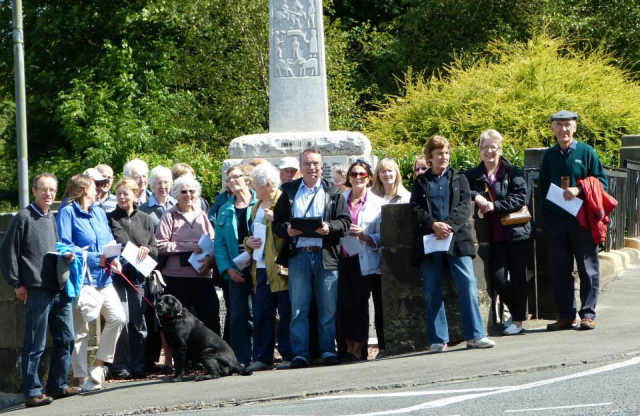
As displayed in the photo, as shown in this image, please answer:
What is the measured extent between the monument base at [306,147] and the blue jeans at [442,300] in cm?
413

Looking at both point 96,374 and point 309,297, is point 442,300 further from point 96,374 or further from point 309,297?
point 96,374

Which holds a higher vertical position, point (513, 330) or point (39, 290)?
point (39, 290)

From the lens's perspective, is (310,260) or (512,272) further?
(512,272)

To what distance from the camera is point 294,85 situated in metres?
14.4

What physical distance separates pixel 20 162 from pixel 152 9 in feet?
41.0

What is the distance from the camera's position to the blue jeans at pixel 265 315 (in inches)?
410

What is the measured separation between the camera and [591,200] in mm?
10297

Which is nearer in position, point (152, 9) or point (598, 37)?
point (598, 37)

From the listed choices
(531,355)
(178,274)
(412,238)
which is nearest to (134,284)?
(178,274)

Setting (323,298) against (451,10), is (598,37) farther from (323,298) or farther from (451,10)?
(323,298)

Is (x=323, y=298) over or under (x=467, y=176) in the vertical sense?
under

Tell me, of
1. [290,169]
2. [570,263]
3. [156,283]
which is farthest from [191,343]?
[570,263]

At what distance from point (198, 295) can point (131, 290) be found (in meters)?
0.63

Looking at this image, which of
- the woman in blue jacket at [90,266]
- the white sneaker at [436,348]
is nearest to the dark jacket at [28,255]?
the woman in blue jacket at [90,266]
